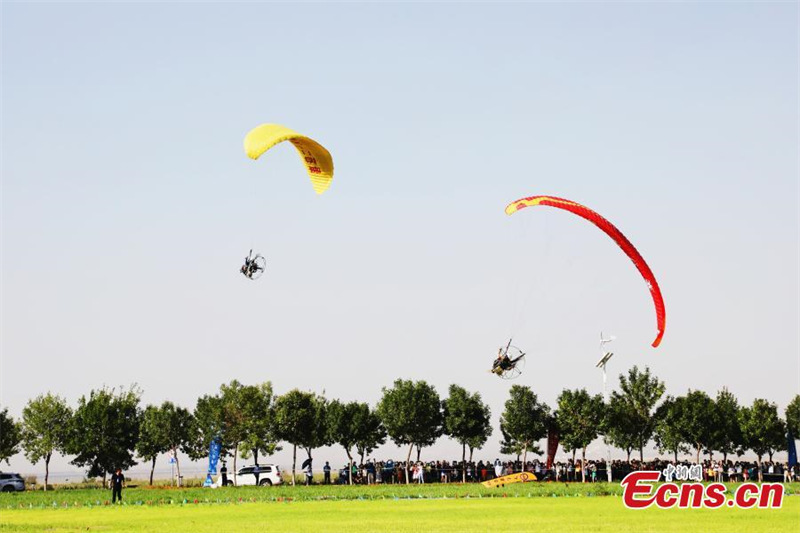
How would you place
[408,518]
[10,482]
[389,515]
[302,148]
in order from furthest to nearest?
[10,482], [302,148], [389,515], [408,518]

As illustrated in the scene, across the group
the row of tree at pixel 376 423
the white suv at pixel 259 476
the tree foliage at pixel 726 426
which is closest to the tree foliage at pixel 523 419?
the row of tree at pixel 376 423

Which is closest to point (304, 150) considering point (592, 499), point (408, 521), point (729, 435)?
point (408, 521)

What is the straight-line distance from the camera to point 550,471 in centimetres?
6334

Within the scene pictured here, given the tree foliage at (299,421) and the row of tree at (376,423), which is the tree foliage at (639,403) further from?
the tree foliage at (299,421)

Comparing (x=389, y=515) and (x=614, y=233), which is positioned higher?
(x=614, y=233)

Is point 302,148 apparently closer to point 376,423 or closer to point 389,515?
point 389,515

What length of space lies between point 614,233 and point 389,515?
13.9 m

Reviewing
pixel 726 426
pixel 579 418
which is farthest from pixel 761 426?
pixel 579 418

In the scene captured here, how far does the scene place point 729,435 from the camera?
80375 millimetres

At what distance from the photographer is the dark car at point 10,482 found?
6499cm

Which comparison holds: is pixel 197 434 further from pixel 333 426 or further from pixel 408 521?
pixel 408 521

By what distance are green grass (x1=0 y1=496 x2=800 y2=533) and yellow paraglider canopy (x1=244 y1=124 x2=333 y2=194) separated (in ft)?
37.9

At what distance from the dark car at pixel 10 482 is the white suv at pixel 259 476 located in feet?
43.9

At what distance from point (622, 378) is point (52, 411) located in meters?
41.9
